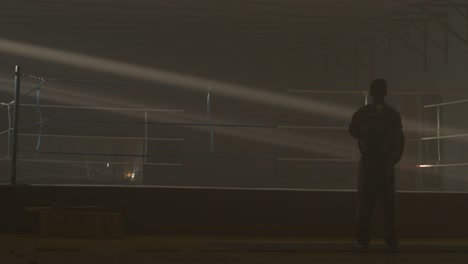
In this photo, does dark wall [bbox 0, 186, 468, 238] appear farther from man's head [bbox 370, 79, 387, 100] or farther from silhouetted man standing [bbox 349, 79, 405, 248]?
man's head [bbox 370, 79, 387, 100]

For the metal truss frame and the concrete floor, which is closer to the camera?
the concrete floor

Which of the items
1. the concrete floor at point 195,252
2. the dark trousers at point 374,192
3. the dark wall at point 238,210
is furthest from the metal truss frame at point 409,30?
the concrete floor at point 195,252

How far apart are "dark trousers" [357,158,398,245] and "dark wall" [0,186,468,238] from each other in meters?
1.51

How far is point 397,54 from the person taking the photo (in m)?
16.0

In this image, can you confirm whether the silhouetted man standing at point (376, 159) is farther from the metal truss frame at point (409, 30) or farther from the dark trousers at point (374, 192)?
the metal truss frame at point (409, 30)

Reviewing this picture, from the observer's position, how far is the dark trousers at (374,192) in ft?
18.5

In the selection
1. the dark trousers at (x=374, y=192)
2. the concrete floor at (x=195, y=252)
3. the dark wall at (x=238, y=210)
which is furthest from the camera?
the dark wall at (x=238, y=210)

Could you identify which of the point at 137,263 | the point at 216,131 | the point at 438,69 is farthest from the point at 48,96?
the point at 137,263

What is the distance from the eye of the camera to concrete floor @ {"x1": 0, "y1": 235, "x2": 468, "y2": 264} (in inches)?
174

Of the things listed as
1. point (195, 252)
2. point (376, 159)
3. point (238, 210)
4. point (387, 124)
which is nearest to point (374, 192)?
point (376, 159)

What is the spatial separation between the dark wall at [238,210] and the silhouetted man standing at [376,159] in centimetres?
151

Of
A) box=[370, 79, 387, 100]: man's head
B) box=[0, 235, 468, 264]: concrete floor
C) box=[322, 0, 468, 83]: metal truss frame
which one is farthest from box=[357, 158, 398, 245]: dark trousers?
box=[322, 0, 468, 83]: metal truss frame

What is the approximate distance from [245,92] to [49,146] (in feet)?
17.1

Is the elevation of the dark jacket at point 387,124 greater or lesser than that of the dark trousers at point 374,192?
greater
